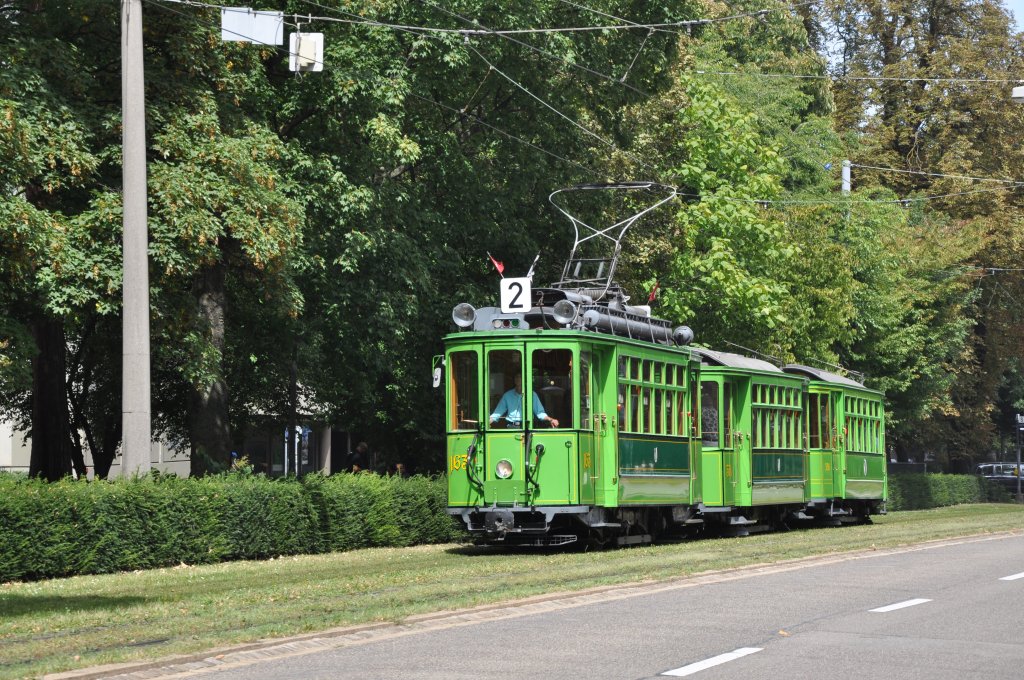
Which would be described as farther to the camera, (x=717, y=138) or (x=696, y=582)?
(x=717, y=138)

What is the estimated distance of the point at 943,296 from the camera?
51.8 m

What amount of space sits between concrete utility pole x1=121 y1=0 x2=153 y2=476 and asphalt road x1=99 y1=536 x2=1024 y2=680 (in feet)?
28.2

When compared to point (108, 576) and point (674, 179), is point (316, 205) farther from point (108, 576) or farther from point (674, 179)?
point (674, 179)

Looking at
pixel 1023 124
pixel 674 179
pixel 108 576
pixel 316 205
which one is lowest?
pixel 108 576

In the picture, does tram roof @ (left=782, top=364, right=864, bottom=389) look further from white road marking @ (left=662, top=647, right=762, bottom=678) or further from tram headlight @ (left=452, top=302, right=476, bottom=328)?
white road marking @ (left=662, top=647, right=762, bottom=678)

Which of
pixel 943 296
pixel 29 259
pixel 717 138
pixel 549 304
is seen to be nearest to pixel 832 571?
pixel 549 304

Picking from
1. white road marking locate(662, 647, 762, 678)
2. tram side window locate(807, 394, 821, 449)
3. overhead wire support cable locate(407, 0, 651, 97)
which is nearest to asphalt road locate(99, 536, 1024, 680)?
white road marking locate(662, 647, 762, 678)

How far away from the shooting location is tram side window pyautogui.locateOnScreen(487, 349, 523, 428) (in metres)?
22.6

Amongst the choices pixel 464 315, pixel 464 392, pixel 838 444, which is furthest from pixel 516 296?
pixel 838 444

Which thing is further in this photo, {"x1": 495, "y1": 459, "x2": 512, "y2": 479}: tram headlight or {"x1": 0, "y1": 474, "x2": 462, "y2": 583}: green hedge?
{"x1": 495, "y1": 459, "x2": 512, "y2": 479}: tram headlight

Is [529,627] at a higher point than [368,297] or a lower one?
lower

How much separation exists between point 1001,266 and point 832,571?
42.5 metres

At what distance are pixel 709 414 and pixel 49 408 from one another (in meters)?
11.9

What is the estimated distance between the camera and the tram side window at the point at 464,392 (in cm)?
2283
